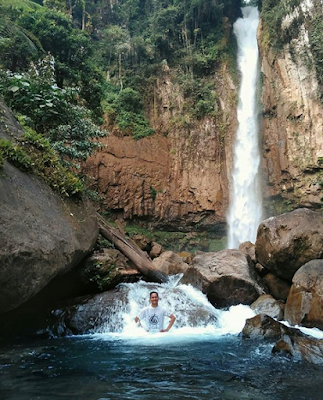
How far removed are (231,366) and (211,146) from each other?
2103 centimetres

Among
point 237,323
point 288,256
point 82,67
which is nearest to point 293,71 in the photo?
point 82,67

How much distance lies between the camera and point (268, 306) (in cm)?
961

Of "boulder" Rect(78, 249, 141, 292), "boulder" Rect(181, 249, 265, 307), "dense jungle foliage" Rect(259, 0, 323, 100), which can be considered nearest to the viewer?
"boulder" Rect(78, 249, 141, 292)

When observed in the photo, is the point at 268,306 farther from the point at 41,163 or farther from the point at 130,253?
the point at 41,163

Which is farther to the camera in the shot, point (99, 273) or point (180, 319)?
point (99, 273)

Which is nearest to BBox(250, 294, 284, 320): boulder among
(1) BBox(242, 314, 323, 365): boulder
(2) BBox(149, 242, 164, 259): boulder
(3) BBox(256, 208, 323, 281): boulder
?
(3) BBox(256, 208, 323, 281): boulder

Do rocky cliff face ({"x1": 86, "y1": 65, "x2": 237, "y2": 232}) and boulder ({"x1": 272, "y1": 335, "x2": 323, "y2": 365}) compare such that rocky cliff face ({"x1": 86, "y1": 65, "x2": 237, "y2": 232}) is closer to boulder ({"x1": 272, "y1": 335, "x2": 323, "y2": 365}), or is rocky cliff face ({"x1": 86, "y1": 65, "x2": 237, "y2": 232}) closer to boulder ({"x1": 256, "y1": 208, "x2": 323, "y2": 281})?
boulder ({"x1": 256, "y1": 208, "x2": 323, "y2": 281})

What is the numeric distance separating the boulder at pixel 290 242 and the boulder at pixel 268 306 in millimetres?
998

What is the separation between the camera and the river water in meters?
4.11

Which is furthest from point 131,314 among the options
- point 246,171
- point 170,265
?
point 246,171

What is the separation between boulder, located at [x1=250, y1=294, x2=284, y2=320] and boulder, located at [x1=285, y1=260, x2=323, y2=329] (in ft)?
1.54

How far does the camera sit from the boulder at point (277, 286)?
409 inches

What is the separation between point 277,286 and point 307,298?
2316mm

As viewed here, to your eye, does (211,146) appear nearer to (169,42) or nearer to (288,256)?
(169,42)
